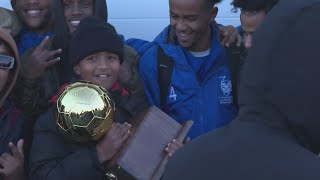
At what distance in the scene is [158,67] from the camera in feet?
10.2

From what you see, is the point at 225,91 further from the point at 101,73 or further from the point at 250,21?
the point at 101,73

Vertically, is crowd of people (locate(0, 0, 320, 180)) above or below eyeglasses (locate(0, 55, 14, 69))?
below

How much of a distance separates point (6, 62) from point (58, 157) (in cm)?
50

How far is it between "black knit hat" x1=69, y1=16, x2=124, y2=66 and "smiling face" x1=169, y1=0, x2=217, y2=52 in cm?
40

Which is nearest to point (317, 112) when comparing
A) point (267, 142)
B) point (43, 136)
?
point (267, 142)

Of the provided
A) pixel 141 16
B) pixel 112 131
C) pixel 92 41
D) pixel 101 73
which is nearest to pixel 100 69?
pixel 101 73

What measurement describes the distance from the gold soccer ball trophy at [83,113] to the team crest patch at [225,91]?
2.46 ft

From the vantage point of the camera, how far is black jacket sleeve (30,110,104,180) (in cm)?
258

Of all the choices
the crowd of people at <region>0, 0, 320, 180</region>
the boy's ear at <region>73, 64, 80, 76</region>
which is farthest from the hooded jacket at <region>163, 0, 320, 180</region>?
the boy's ear at <region>73, 64, 80, 76</region>

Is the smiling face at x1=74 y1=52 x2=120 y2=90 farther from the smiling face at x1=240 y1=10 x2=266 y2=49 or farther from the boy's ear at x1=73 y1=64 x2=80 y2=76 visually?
the smiling face at x1=240 y1=10 x2=266 y2=49

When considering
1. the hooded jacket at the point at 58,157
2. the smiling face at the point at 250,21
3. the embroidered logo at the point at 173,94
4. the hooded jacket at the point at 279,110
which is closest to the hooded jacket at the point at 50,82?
the embroidered logo at the point at 173,94

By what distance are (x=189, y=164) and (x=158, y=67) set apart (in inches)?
66.6

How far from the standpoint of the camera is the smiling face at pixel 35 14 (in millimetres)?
3494

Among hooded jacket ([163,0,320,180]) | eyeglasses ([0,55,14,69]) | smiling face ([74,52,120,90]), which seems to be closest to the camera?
hooded jacket ([163,0,320,180])
